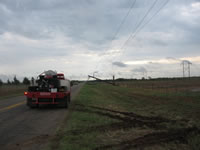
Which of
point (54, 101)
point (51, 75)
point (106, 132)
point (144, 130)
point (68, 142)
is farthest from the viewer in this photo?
point (51, 75)

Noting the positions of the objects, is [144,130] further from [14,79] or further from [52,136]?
[14,79]

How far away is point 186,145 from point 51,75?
35.3 ft

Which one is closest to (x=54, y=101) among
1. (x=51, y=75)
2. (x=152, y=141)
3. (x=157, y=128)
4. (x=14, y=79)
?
(x=51, y=75)

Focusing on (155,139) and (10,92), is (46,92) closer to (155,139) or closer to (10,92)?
(155,139)

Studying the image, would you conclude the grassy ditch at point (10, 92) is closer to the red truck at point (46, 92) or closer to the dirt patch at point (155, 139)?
the red truck at point (46, 92)

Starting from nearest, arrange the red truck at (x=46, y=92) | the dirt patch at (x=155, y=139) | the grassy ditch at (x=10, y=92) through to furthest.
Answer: the dirt patch at (x=155, y=139), the red truck at (x=46, y=92), the grassy ditch at (x=10, y=92)

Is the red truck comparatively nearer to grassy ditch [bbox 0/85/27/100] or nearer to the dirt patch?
the dirt patch

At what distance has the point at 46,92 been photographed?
12836 millimetres

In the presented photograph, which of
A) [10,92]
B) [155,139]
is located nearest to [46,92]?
[155,139]

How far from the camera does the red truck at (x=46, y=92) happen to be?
12.9 metres

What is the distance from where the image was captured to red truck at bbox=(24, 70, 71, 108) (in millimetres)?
12867

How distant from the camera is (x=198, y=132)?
714cm

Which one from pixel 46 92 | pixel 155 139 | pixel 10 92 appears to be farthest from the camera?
pixel 10 92

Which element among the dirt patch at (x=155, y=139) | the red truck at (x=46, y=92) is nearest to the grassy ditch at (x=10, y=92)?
the red truck at (x=46, y=92)
